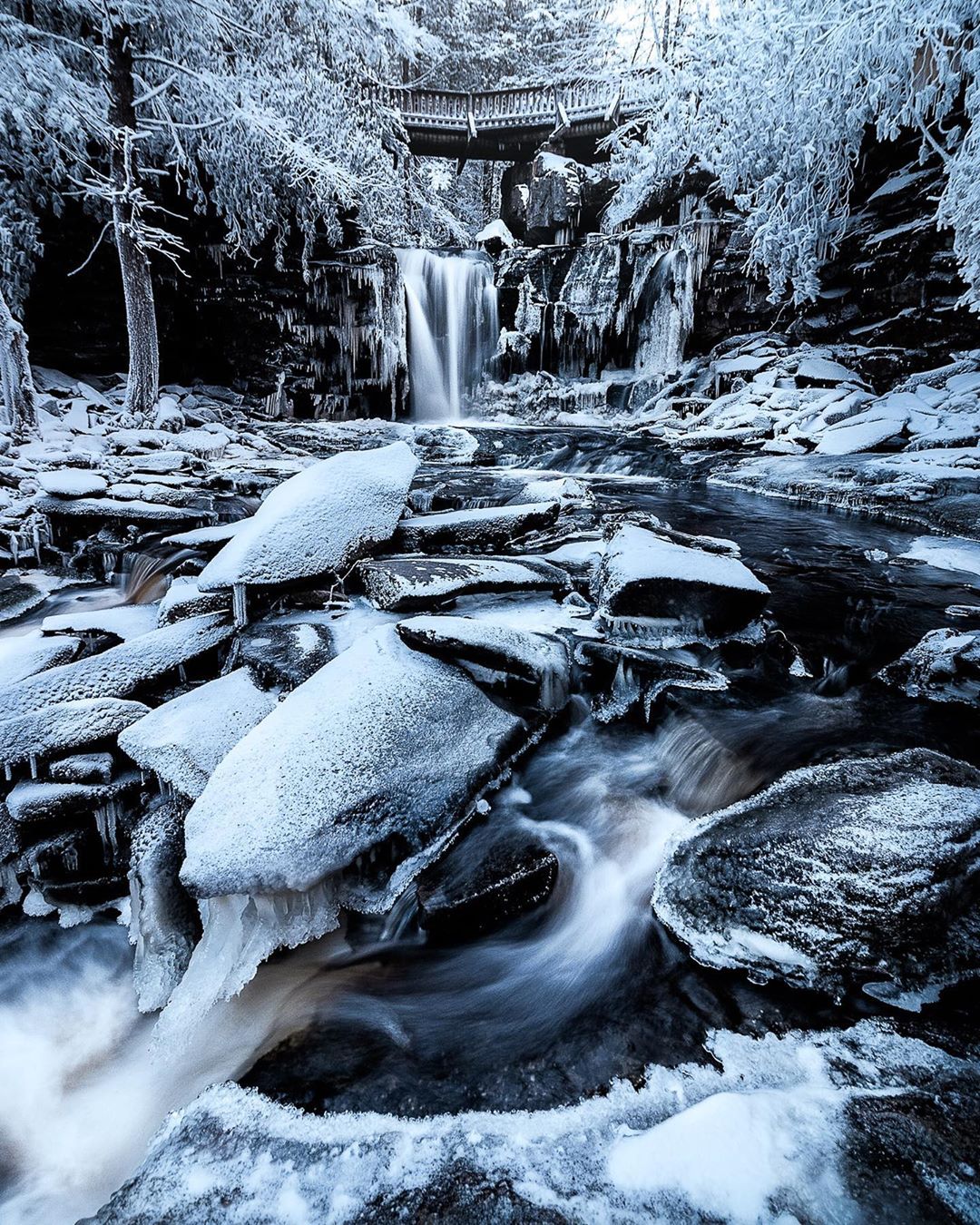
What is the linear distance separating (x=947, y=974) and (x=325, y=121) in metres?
15.6

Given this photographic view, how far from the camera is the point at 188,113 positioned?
10.6 metres

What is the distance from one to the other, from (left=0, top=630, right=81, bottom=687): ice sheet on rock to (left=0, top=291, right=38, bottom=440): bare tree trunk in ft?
21.6

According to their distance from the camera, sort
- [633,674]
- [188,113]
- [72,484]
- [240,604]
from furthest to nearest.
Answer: [188,113] < [72,484] < [240,604] < [633,674]

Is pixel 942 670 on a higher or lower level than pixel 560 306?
lower

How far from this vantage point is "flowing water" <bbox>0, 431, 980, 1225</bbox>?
1.57 m

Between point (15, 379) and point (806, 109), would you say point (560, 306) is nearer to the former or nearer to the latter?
point (806, 109)

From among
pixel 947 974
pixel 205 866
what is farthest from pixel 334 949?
pixel 947 974

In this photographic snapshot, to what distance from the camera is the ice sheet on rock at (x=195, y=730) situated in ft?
7.61

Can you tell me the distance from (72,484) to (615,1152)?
271 inches

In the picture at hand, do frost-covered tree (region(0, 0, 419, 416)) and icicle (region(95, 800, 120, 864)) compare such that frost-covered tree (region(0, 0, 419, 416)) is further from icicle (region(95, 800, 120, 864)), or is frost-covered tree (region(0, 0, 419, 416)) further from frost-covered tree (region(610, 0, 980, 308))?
icicle (region(95, 800, 120, 864))

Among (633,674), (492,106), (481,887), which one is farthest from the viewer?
(492,106)

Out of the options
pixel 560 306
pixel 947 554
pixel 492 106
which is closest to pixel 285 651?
pixel 947 554

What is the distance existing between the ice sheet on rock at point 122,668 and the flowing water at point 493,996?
0.94m

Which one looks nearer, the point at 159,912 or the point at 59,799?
the point at 159,912
